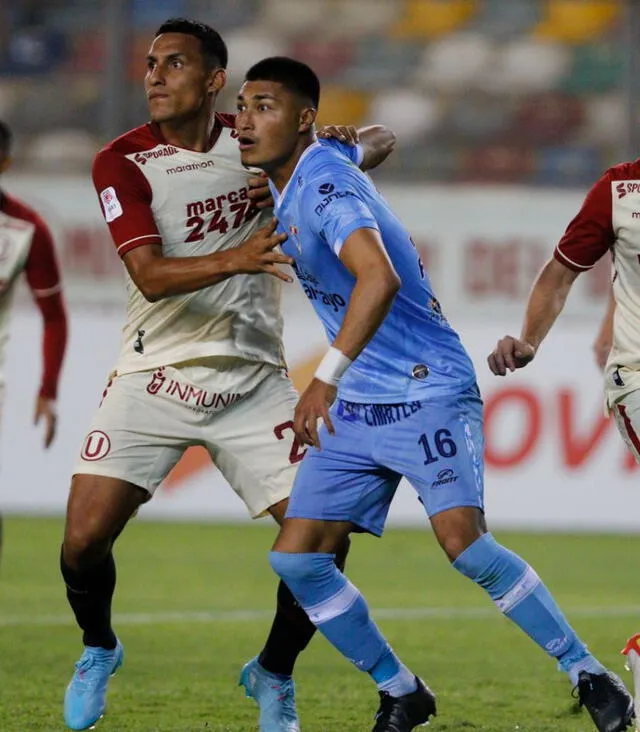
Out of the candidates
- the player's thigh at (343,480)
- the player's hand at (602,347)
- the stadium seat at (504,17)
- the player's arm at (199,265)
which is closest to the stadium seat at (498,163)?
the stadium seat at (504,17)

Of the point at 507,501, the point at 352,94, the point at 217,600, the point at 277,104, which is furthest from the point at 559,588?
the point at 352,94

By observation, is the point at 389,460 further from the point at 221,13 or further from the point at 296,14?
the point at 296,14

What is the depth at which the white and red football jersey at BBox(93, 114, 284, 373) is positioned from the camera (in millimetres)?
5742

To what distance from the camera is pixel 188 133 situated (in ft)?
19.2

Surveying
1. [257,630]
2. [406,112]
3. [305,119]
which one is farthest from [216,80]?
[406,112]

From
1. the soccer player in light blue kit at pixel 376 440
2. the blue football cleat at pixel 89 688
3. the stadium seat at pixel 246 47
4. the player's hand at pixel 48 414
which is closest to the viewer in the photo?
the soccer player in light blue kit at pixel 376 440

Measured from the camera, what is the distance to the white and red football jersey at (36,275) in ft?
26.6

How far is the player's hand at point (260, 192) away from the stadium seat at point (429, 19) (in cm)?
1019

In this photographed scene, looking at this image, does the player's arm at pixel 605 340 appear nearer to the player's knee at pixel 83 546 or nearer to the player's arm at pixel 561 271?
the player's arm at pixel 561 271

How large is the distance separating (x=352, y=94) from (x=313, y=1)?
0.97 meters

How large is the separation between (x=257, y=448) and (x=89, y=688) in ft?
3.32

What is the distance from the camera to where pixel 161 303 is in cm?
580

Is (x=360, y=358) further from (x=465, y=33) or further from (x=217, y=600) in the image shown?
(x=465, y=33)

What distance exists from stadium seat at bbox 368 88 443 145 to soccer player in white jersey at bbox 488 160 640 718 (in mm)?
10084
